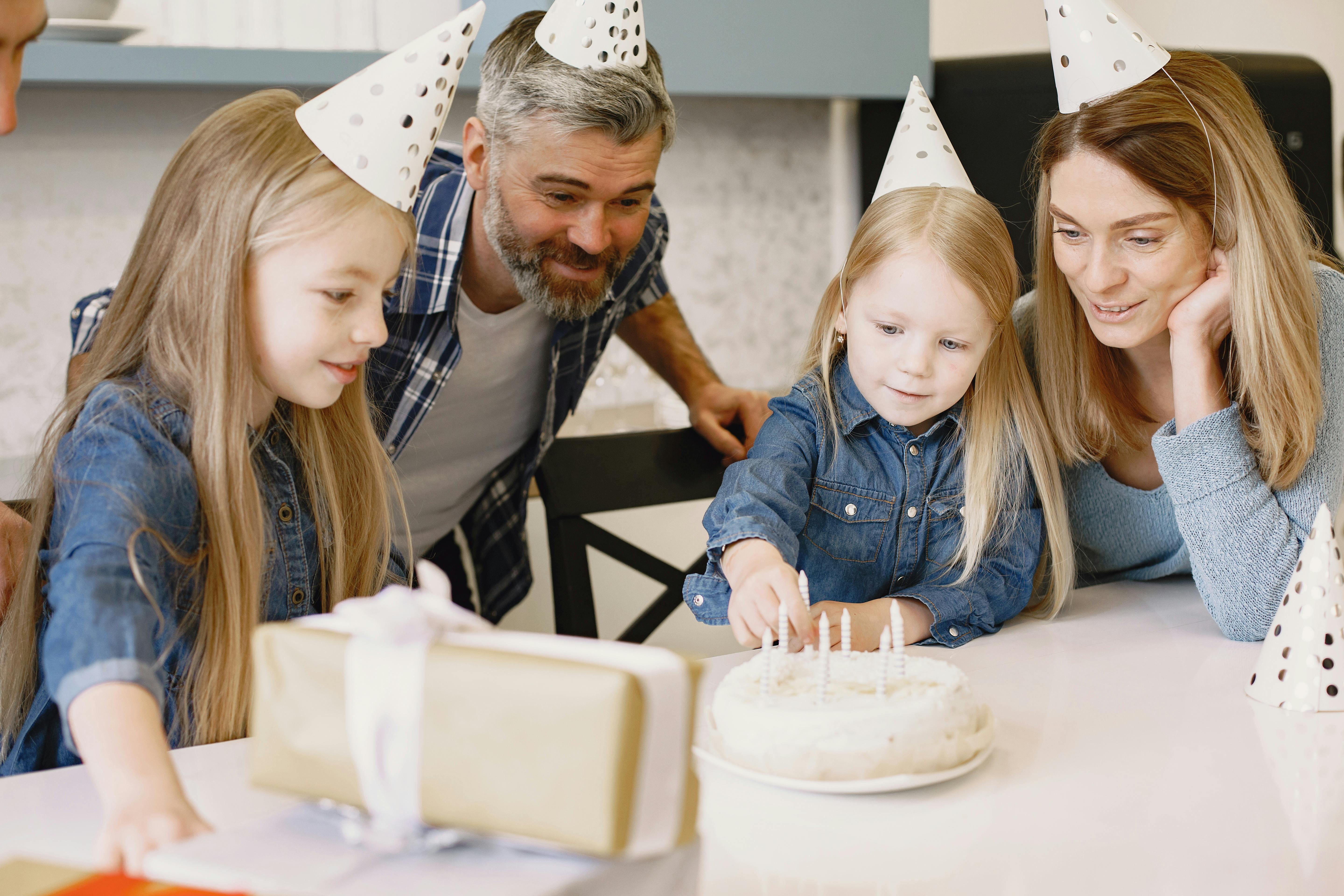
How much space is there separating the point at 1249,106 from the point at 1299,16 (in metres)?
→ 2.69

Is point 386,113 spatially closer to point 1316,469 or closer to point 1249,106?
point 1249,106

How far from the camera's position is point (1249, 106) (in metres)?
1.13

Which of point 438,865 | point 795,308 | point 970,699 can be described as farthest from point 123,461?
point 795,308

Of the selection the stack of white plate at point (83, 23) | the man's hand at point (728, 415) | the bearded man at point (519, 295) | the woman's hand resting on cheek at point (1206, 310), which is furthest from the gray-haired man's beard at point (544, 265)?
the stack of white plate at point (83, 23)

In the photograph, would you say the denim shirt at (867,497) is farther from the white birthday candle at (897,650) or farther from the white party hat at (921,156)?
the white birthday candle at (897,650)

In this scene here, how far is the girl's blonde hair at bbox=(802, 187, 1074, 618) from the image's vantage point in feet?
3.81

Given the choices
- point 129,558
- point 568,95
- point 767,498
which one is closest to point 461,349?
point 568,95

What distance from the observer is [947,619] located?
42.9 inches

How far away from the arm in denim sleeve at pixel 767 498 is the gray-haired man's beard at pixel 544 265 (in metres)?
0.35

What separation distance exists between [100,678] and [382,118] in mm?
535

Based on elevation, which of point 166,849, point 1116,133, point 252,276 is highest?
point 1116,133

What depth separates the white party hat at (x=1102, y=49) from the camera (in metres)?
1.11

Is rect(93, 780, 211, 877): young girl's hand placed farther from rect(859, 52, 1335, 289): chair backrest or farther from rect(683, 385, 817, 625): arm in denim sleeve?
rect(859, 52, 1335, 289): chair backrest

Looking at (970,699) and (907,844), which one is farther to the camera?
(970,699)
